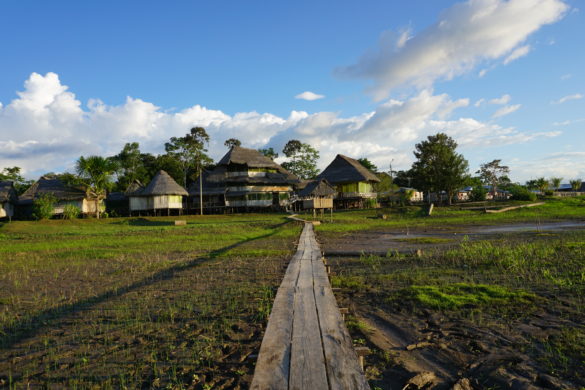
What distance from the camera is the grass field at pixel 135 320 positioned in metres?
3.61

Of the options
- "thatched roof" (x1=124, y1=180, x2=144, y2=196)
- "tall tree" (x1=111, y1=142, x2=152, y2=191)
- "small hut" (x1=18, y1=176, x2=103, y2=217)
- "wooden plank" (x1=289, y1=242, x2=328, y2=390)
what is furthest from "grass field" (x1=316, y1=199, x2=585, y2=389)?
"tall tree" (x1=111, y1=142, x2=152, y2=191)

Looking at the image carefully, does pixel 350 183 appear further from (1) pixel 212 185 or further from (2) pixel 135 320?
(2) pixel 135 320

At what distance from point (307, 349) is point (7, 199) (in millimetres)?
44061

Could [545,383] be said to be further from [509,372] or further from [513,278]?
[513,278]

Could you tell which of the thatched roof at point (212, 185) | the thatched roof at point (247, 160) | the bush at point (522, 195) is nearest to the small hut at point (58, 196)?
the thatched roof at point (212, 185)

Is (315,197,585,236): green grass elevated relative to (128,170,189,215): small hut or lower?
lower

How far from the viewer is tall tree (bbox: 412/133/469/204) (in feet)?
124

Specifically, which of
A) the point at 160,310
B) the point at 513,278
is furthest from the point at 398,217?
the point at 160,310

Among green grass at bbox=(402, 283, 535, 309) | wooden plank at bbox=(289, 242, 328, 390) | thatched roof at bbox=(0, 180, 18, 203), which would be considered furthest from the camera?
thatched roof at bbox=(0, 180, 18, 203)

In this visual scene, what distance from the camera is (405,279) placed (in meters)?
7.49

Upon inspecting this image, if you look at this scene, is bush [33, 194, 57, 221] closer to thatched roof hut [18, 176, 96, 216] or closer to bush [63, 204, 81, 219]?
bush [63, 204, 81, 219]

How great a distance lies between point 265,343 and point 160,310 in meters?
3.00

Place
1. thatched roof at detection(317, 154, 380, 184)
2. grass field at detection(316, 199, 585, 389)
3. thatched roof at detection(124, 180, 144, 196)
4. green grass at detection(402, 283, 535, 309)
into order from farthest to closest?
thatched roof at detection(317, 154, 380, 184) < thatched roof at detection(124, 180, 144, 196) < green grass at detection(402, 283, 535, 309) < grass field at detection(316, 199, 585, 389)

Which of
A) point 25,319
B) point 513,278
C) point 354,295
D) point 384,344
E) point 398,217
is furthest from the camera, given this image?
point 398,217
